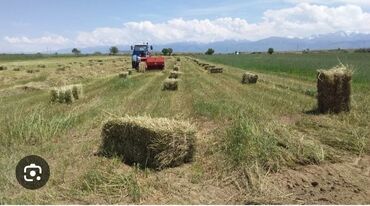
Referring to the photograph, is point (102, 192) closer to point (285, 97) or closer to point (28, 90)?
point (285, 97)

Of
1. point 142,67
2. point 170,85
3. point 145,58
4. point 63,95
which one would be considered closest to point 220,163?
point 63,95

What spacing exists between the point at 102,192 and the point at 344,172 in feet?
14.3

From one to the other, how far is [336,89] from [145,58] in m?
32.2

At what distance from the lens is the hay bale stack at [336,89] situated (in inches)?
637

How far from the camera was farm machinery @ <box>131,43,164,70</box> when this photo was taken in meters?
44.7

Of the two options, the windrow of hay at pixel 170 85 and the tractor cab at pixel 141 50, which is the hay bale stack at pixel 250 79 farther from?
the tractor cab at pixel 141 50

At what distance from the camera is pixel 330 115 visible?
52.5 ft

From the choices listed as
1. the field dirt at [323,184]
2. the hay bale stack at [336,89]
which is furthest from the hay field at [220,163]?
the hay bale stack at [336,89]

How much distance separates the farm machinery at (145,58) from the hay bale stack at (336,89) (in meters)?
29.0

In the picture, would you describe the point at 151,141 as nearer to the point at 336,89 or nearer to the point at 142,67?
the point at 336,89

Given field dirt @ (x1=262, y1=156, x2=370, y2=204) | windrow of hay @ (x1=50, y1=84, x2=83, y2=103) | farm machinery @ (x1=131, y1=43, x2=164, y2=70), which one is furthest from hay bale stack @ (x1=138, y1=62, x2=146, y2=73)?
field dirt @ (x1=262, y1=156, x2=370, y2=204)

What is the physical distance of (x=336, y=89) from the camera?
640 inches

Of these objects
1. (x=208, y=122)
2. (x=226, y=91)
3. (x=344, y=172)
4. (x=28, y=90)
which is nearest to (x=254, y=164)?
(x=344, y=172)

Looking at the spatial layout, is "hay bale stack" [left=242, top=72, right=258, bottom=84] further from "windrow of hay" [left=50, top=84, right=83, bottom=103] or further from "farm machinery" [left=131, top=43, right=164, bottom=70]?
"farm machinery" [left=131, top=43, right=164, bottom=70]
